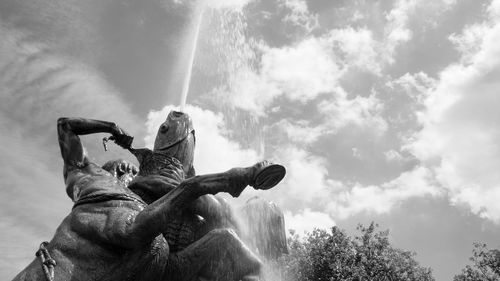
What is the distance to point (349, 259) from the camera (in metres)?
31.3

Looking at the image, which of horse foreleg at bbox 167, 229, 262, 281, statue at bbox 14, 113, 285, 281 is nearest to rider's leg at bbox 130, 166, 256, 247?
statue at bbox 14, 113, 285, 281

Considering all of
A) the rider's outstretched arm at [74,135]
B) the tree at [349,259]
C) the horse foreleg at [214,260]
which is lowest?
the horse foreleg at [214,260]

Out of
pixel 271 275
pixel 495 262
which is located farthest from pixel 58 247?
pixel 495 262

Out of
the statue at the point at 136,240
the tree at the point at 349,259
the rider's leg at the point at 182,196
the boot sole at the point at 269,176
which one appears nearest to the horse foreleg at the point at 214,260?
the statue at the point at 136,240

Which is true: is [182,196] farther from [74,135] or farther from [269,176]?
[74,135]

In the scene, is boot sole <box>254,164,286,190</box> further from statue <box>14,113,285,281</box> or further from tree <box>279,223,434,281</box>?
tree <box>279,223,434,281</box>

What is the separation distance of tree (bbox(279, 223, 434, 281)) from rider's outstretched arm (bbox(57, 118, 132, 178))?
22230mm

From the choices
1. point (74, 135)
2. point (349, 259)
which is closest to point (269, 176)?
point (74, 135)

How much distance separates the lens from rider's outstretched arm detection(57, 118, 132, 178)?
4453 millimetres

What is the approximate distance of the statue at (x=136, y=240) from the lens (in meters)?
3.62

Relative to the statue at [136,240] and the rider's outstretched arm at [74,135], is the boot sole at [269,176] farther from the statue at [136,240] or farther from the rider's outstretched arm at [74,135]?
the rider's outstretched arm at [74,135]

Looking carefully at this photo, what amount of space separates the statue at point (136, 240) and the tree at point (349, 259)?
72.9 ft

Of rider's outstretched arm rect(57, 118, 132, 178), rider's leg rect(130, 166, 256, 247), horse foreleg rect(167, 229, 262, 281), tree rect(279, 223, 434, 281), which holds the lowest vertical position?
horse foreleg rect(167, 229, 262, 281)

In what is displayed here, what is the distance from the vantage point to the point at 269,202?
15.7 feet
